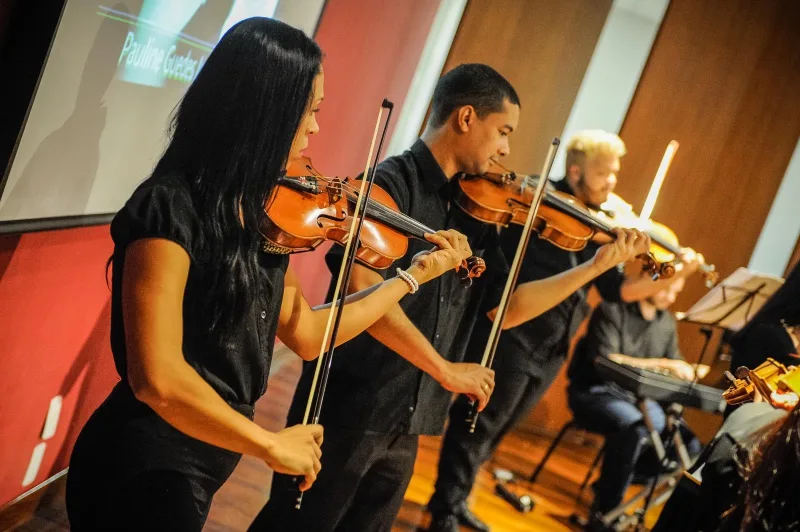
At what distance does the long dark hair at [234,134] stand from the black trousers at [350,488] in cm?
70

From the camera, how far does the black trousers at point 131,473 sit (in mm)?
1260

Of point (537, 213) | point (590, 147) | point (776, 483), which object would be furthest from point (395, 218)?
point (590, 147)

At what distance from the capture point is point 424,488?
3941 mm

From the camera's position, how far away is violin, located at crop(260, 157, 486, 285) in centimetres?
145

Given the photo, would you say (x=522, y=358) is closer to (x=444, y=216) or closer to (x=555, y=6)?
(x=444, y=216)

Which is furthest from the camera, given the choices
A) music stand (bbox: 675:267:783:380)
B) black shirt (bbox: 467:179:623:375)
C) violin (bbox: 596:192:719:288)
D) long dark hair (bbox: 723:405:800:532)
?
music stand (bbox: 675:267:783:380)

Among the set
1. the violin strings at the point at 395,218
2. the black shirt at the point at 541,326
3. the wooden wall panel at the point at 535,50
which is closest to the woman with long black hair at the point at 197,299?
the violin strings at the point at 395,218

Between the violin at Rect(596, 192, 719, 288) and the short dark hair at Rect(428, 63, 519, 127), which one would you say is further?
the violin at Rect(596, 192, 719, 288)

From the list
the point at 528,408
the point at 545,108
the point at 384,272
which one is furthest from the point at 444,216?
the point at 545,108

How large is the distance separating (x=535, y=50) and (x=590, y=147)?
2388mm

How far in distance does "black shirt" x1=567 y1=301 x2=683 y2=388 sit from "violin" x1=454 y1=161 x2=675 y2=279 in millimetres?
1269

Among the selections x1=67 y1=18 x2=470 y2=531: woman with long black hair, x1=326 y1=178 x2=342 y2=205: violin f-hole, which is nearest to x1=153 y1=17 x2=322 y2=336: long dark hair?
x1=67 y1=18 x2=470 y2=531: woman with long black hair

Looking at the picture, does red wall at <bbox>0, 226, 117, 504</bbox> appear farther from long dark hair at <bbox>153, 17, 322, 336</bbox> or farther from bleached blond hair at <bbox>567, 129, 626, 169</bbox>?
bleached blond hair at <bbox>567, 129, 626, 169</bbox>

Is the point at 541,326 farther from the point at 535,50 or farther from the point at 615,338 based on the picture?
the point at 535,50
